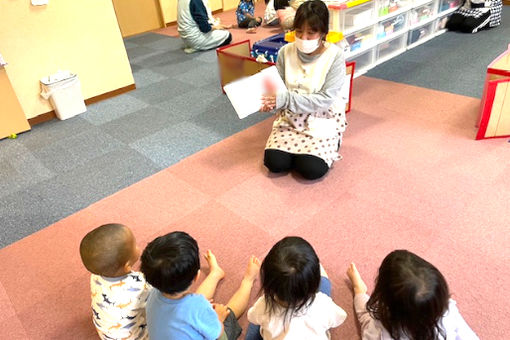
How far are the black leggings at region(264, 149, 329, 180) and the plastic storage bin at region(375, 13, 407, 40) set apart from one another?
1931mm

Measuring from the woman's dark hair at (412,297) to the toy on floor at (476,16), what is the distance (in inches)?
158

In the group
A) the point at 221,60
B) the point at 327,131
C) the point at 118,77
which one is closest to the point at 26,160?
the point at 118,77

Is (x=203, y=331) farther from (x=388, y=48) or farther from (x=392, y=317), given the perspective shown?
(x=388, y=48)

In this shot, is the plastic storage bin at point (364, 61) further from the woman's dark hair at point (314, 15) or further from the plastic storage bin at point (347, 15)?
the woman's dark hair at point (314, 15)

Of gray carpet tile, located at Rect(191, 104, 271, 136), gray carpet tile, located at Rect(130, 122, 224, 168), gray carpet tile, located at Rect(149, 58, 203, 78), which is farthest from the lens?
gray carpet tile, located at Rect(149, 58, 203, 78)

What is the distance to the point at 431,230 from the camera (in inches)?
65.9

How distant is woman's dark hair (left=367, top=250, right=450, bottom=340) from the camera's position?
887 mm

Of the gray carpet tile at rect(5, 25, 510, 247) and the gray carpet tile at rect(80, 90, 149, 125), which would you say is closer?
the gray carpet tile at rect(5, 25, 510, 247)

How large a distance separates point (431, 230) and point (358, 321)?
1.95 ft

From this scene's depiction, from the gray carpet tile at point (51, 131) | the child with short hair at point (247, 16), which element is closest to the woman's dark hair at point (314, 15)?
the gray carpet tile at point (51, 131)

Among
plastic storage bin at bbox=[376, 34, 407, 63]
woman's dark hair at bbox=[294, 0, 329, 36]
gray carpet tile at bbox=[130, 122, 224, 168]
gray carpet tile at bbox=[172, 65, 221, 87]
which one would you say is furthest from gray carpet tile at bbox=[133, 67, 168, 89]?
woman's dark hair at bbox=[294, 0, 329, 36]

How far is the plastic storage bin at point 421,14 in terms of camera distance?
12.0 ft

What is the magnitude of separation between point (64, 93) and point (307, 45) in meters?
2.15

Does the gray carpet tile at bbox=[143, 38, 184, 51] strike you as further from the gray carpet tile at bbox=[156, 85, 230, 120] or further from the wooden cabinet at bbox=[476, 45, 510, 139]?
the wooden cabinet at bbox=[476, 45, 510, 139]
